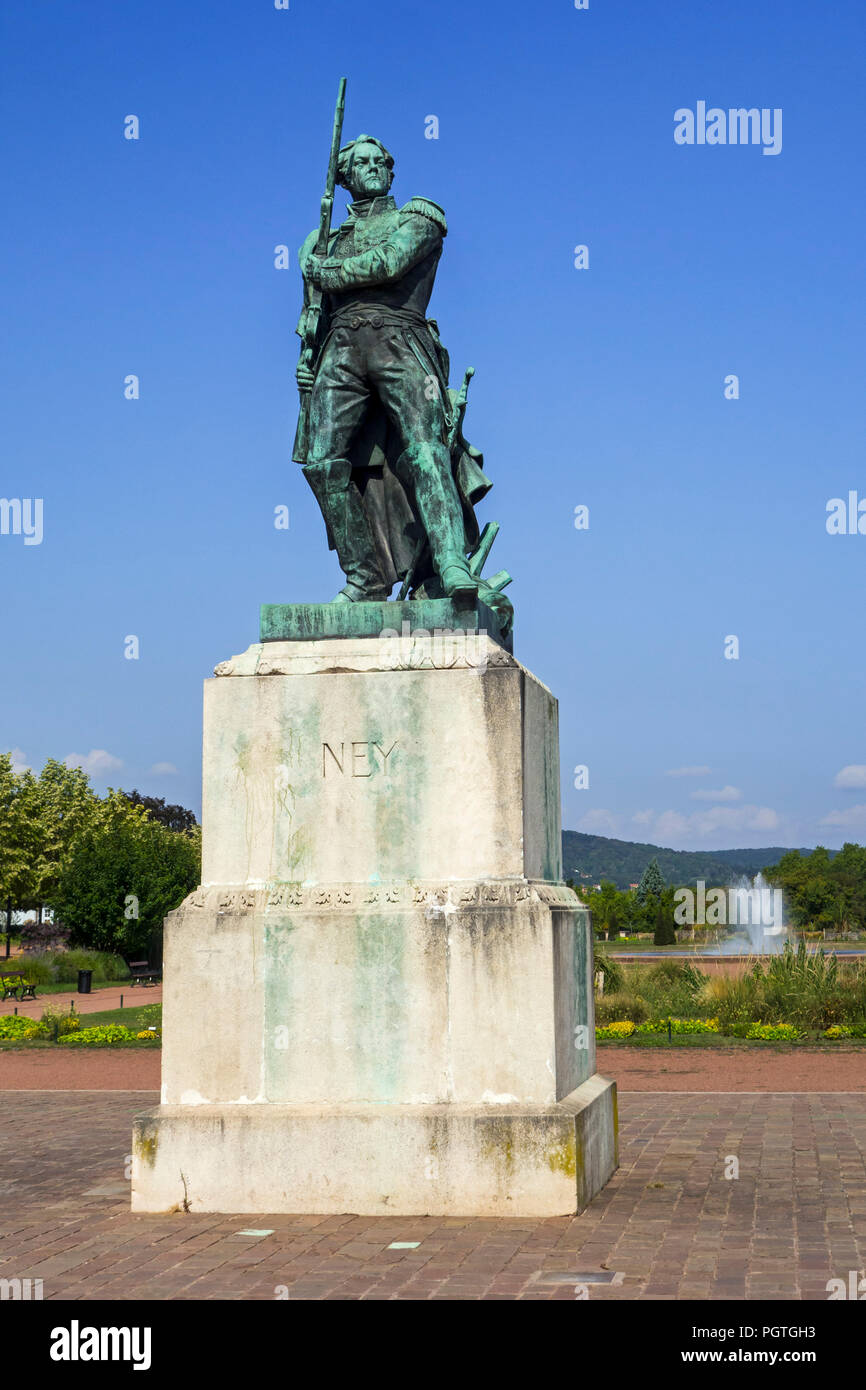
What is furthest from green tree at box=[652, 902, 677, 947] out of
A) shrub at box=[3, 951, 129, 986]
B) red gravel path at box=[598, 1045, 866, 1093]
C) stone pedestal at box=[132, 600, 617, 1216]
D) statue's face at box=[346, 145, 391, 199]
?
statue's face at box=[346, 145, 391, 199]

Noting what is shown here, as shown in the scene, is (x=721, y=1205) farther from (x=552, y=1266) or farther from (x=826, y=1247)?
(x=552, y=1266)

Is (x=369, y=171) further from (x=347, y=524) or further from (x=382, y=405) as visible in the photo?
(x=347, y=524)

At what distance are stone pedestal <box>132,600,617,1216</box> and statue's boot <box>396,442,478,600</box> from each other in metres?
0.47

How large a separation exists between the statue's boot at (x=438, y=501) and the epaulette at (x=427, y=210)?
1307 mm

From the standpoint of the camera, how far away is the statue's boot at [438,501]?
8109 millimetres

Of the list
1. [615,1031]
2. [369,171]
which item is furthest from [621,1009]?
[369,171]

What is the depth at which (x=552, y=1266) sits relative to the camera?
582 cm

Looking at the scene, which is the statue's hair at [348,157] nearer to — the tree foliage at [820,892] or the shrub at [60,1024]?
the shrub at [60,1024]

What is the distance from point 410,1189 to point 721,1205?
5.56ft

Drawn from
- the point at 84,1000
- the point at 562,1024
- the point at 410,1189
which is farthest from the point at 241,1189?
the point at 84,1000

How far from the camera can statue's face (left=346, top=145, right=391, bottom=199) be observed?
8.44 metres

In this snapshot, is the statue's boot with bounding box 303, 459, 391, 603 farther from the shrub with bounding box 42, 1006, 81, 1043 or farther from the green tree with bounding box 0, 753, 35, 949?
the green tree with bounding box 0, 753, 35, 949

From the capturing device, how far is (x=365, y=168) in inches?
332

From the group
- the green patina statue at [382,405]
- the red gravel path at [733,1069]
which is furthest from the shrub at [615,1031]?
the green patina statue at [382,405]
